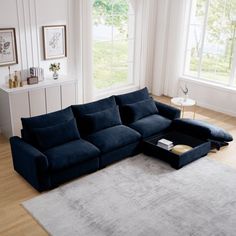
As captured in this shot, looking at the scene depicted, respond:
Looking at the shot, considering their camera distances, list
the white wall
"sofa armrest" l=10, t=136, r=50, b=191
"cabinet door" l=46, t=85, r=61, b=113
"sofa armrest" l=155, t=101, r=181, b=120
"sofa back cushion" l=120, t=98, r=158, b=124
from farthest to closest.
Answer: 1. "cabinet door" l=46, t=85, r=61, b=113
2. "sofa armrest" l=155, t=101, r=181, b=120
3. the white wall
4. "sofa back cushion" l=120, t=98, r=158, b=124
5. "sofa armrest" l=10, t=136, r=50, b=191

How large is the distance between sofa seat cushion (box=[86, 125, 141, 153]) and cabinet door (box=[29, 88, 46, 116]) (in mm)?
1390

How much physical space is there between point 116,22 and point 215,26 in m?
2.15

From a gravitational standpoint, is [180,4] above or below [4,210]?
above

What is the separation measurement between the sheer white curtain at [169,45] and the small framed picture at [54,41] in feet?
8.35

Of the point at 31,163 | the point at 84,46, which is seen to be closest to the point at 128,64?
the point at 84,46

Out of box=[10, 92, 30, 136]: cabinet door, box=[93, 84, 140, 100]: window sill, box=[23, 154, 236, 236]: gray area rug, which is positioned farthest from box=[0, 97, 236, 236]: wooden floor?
box=[93, 84, 140, 100]: window sill

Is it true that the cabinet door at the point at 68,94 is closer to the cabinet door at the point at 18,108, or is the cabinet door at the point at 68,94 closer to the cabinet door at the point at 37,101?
the cabinet door at the point at 37,101

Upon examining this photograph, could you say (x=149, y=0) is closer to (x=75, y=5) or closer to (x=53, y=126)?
(x=75, y=5)

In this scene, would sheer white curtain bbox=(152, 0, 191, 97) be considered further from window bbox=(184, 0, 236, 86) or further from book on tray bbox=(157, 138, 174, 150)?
book on tray bbox=(157, 138, 174, 150)

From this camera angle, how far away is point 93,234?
12.5ft

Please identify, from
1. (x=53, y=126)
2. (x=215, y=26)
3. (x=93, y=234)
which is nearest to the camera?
(x=93, y=234)

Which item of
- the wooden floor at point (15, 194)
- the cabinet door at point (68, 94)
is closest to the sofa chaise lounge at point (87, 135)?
the wooden floor at point (15, 194)

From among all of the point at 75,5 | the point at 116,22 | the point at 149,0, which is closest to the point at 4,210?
the point at 75,5

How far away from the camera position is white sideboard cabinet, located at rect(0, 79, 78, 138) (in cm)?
578
